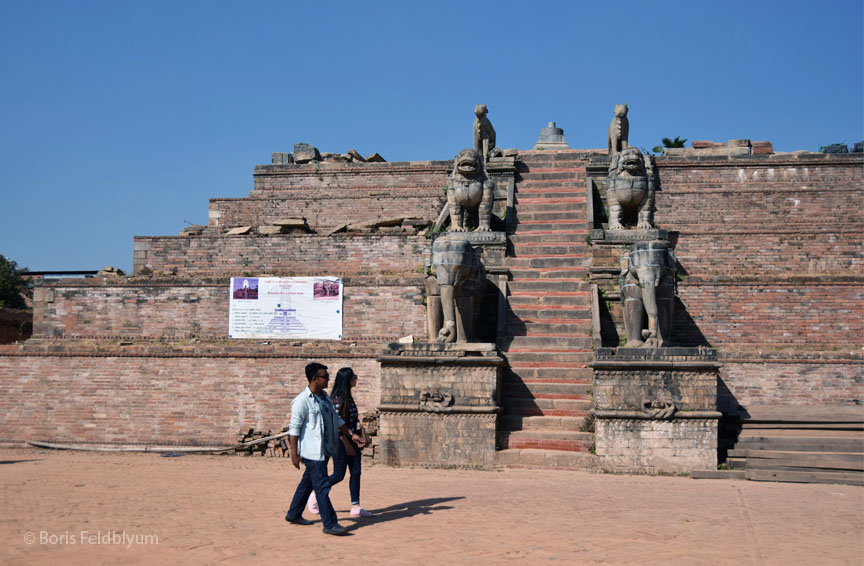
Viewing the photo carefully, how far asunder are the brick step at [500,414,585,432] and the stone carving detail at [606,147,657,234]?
437 centimetres

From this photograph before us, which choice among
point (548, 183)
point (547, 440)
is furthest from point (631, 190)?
point (547, 440)

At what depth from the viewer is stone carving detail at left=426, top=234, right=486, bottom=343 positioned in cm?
1314

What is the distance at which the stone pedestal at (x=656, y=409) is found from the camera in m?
11.9

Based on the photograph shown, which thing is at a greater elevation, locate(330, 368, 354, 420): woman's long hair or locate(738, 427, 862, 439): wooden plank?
locate(330, 368, 354, 420): woman's long hair

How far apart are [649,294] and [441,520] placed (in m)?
5.68

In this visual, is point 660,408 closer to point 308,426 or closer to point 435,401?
point 435,401

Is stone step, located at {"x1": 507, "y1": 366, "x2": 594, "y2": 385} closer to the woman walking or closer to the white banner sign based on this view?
the white banner sign

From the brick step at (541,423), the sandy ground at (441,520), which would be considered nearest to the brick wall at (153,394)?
the brick step at (541,423)

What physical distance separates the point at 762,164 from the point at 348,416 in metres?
14.3

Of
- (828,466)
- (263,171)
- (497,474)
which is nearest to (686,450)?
(828,466)

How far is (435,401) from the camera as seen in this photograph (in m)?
12.8

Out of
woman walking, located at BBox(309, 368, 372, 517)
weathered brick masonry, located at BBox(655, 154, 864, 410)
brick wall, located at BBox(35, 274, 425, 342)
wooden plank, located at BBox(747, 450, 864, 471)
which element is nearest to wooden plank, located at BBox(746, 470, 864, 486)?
wooden plank, located at BBox(747, 450, 864, 471)

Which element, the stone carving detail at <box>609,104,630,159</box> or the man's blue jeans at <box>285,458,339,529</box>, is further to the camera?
the stone carving detail at <box>609,104,630,159</box>

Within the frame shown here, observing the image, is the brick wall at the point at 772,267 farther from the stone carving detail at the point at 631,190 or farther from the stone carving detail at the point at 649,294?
the stone carving detail at the point at 649,294
